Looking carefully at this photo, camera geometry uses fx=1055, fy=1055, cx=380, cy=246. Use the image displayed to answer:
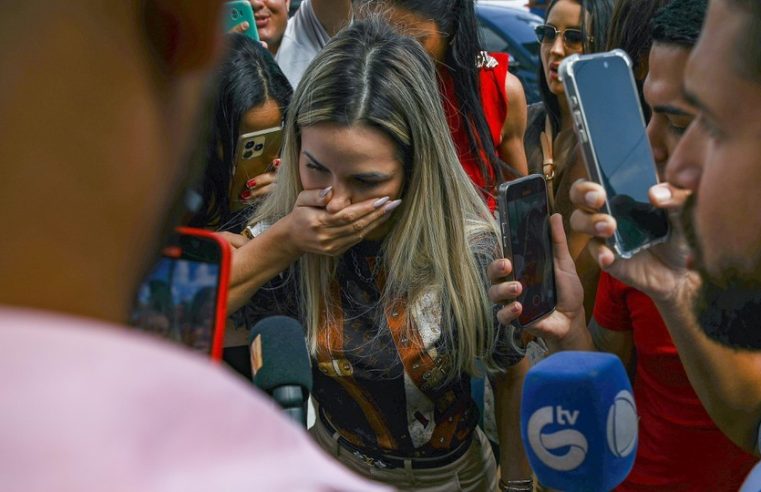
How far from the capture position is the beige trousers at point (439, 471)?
241 centimetres

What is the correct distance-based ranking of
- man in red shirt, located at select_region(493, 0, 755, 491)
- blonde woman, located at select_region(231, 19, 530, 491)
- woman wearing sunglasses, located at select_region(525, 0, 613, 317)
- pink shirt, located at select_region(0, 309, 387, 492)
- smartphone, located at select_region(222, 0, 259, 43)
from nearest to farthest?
pink shirt, located at select_region(0, 309, 387, 492)
man in red shirt, located at select_region(493, 0, 755, 491)
blonde woman, located at select_region(231, 19, 530, 491)
woman wearing sunglasses, located at select_region(525, 0, 613, 317)
smartphone, located at select_region(222, 0, 259, 43)

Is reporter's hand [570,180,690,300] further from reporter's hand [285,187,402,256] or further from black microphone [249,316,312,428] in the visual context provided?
reporter's hand [285,187,402,256]

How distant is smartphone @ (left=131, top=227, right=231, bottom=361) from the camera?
3.34 ft

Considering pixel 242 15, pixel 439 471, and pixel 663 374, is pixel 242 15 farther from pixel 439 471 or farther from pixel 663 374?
pixel 663 374

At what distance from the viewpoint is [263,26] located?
4.73 meters

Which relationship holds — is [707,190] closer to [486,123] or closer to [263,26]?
[486,123]

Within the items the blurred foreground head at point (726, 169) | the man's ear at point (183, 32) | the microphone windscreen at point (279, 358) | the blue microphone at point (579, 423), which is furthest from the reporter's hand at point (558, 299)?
the man's ear at point (183, 32)

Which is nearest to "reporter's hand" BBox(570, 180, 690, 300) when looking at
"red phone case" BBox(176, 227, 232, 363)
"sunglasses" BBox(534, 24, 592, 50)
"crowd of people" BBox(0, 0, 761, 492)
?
"crowd of people" BBox(0, 0, 761, 492)

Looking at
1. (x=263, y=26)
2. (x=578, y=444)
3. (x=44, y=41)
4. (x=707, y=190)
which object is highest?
(x=44, y=41)

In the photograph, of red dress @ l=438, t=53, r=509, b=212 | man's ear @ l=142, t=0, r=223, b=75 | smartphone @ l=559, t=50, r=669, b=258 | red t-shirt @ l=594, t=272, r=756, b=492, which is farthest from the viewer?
red dress @ l=438, t=53, r=509, b=212

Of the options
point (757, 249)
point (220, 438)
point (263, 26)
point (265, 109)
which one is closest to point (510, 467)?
point (757, 249)

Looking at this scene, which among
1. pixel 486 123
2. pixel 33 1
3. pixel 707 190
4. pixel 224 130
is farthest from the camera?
pixel 486 123

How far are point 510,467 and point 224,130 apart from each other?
1.28 metres

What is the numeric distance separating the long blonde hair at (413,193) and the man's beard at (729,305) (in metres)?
0.69
